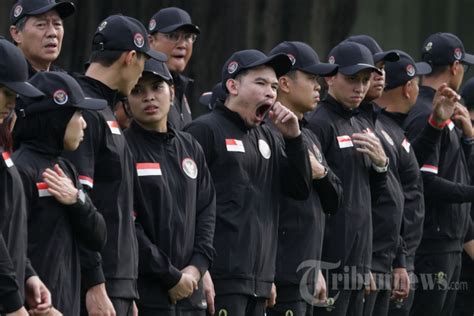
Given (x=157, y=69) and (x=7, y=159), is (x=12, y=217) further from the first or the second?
(x=157, y=69)

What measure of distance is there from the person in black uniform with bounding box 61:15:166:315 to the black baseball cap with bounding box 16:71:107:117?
1.09 feet

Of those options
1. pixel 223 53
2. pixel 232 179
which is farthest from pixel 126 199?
pixel 223 53

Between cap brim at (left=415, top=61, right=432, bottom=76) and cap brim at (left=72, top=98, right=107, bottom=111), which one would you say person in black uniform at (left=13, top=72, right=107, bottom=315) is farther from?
cap brim at (left=415, top=61, right=432, bottom=76)

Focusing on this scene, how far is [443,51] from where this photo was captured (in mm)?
11188

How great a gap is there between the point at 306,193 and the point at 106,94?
1.64 metres

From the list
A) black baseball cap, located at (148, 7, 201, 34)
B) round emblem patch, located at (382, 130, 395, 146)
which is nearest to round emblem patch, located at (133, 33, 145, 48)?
black baseball cap, located at (148, 7, 201, 34)

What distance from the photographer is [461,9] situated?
1803cm

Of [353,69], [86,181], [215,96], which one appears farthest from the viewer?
[353,69]

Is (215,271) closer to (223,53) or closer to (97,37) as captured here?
(97,37)

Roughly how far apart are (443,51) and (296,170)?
3120 mm

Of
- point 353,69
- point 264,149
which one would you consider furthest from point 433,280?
point 264,149

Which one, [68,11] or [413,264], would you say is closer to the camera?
[68,11]

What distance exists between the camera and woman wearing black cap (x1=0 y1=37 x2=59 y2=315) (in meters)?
6.14

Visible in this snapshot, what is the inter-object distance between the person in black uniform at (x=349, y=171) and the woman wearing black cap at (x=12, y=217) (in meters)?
3.03
